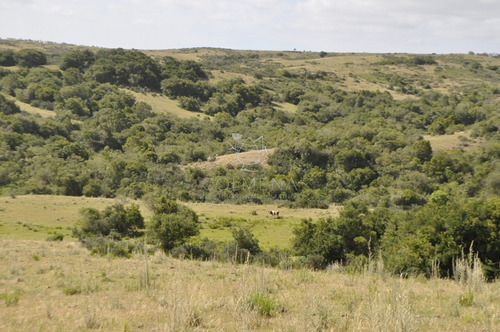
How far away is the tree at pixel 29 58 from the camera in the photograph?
6688cm

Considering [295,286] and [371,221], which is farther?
[371,221]

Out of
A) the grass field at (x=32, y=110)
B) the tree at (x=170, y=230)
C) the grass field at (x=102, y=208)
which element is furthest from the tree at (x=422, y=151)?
the grass field at (x=32, y=110)

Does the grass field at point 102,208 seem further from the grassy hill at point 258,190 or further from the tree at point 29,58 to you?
the tree at point 29,58

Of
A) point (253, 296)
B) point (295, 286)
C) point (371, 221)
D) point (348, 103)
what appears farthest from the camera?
point (348, 103)

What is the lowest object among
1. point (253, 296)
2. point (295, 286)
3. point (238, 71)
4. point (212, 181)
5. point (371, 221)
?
point (212, 181)

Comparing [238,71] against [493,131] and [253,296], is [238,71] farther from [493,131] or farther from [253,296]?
[253,296]

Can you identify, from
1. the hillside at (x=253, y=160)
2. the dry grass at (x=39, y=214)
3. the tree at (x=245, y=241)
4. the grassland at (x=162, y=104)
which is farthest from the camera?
the grassland at (x=162, y=104)

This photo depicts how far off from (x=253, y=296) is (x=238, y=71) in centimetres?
8276

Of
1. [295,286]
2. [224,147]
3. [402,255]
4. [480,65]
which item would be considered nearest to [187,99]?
[224,147]

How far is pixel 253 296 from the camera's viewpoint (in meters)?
5.58

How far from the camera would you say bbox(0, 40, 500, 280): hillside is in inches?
698

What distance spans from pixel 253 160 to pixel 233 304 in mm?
37200

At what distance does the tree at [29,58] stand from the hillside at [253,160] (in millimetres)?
240

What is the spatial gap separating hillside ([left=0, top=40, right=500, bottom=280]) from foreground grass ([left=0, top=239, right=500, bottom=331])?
126cm
